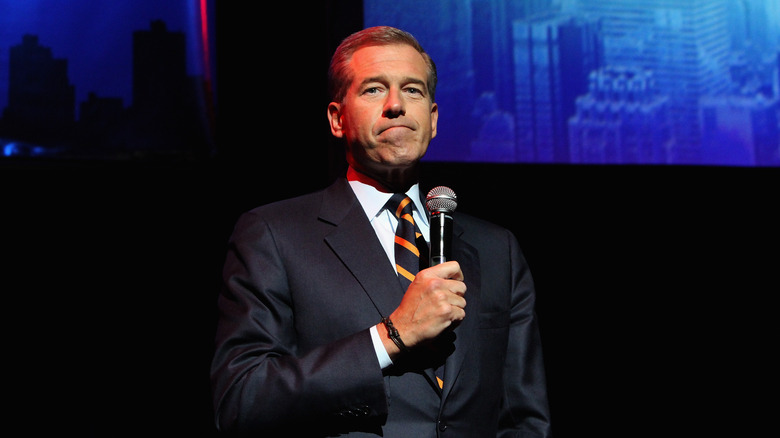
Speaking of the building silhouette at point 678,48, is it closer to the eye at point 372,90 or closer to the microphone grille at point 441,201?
the eye at point 372,90

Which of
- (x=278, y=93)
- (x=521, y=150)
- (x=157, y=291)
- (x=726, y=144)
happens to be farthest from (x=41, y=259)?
(x=726, y=144)

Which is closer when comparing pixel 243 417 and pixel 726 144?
pixel 243 417

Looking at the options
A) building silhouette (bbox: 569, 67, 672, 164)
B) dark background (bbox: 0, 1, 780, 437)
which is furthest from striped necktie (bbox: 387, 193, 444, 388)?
building silhouette (bbox: 569, 67, 672, 164)

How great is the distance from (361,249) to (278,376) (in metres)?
0.33

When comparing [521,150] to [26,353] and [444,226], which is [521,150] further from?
[26,353]

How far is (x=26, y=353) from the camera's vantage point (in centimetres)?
216

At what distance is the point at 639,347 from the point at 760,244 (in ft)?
2.51

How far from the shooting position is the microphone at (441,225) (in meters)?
1.24

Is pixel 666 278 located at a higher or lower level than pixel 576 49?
lower

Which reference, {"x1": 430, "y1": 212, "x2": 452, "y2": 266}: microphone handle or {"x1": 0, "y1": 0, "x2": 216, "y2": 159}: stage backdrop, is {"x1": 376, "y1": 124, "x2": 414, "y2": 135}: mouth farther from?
{"x1": 0, "y1": 0, "x2": 216, "y2": 159}: stage backdrop

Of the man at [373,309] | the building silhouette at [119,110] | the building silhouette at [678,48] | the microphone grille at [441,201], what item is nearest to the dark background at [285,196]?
the building silhouette at [119,110]

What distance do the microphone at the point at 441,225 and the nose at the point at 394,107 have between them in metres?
0.23

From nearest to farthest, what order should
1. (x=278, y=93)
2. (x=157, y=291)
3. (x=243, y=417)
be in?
(x=243, y=417) → (x=157, y=291) → (x=278, y=93)

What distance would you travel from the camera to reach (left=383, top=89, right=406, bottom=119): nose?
1439mm
